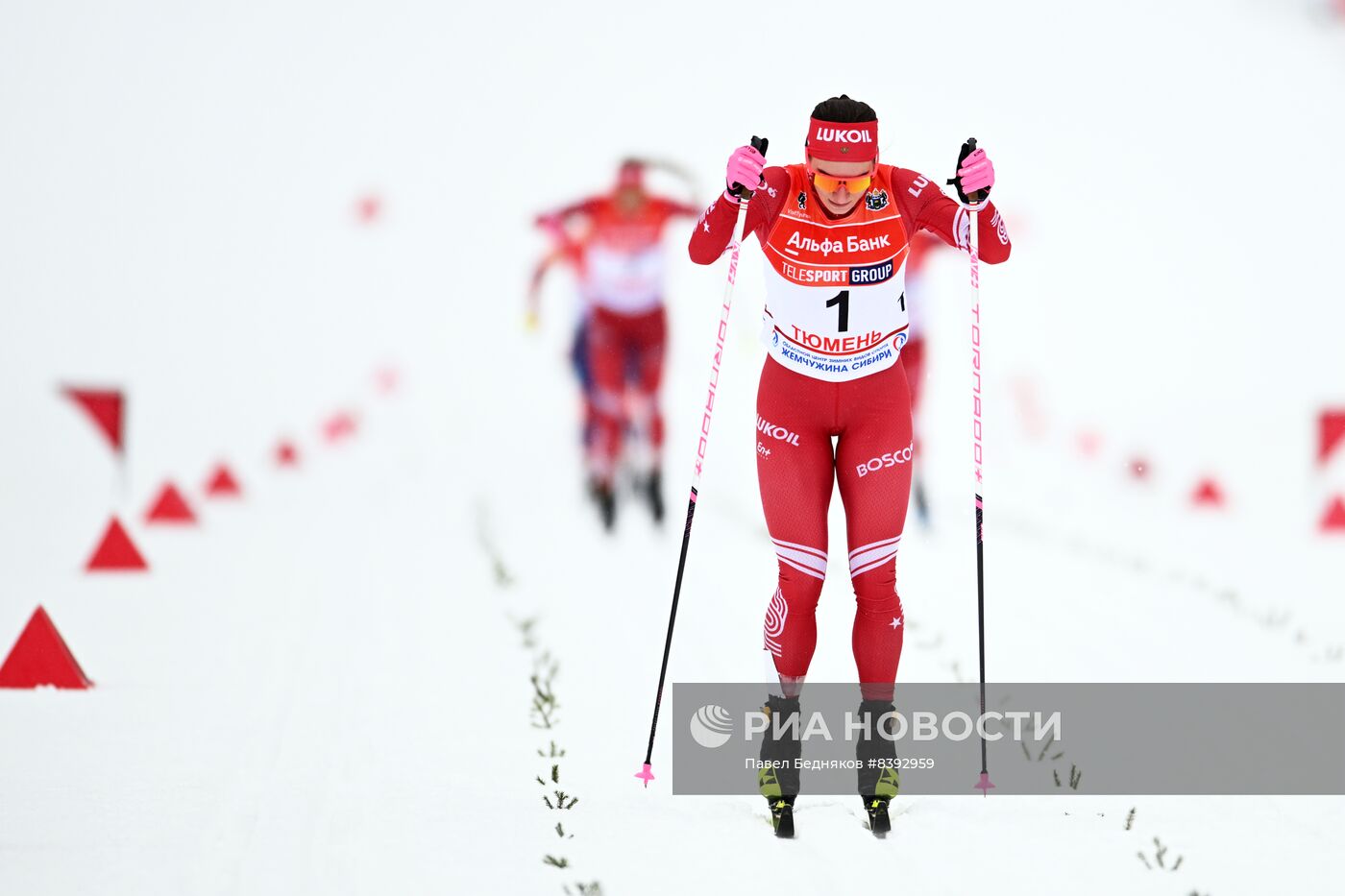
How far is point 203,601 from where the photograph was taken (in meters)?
8.82

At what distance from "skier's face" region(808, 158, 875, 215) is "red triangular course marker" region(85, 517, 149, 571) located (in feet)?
21.1

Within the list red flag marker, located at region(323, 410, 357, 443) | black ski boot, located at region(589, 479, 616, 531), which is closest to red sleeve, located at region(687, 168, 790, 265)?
black ski boot, located at region(589, 479, 616, 531)

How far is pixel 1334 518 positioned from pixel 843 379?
781 cm

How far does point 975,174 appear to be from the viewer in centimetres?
488

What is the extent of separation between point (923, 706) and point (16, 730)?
12.0ft

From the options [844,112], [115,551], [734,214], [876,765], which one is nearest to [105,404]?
[115,551]

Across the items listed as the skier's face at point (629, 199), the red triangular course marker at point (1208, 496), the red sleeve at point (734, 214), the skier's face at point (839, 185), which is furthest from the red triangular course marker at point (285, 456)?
the skier's face at point (839, 185)

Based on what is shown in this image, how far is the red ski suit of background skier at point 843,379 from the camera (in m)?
4.98

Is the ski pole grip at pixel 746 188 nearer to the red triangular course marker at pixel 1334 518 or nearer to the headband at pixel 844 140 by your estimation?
the headband at pixel 844 140

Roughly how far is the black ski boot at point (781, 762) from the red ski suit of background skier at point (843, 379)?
0.14 metres

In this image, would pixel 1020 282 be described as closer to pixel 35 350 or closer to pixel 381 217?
pixel 381 217

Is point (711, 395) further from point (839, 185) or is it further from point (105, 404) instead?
point (105, 404)

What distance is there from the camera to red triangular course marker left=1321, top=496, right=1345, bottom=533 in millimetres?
11328

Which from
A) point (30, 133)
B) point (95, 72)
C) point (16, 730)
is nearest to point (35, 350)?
point (30, 133)
